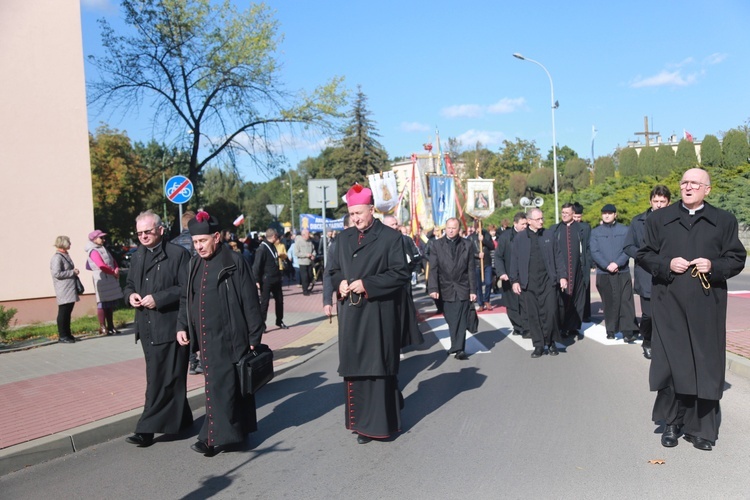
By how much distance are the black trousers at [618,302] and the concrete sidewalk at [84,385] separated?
54.6 inches

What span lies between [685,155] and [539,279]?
106ft

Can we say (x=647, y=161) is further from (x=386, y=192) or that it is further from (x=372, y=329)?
(x=372, y=329)

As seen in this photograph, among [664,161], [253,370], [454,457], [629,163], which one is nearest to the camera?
[454,457]

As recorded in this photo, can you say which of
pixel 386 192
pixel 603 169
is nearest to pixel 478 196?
pixel 386 192

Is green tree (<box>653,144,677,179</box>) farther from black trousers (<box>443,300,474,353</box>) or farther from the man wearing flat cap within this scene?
black trousers (<box>443,300,474,353</box>)

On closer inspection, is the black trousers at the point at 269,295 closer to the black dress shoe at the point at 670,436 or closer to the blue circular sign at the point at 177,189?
the blue circular sign at the point at 177,189

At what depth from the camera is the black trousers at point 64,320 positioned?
11328mm

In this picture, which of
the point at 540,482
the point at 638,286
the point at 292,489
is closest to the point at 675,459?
the point at 540,482

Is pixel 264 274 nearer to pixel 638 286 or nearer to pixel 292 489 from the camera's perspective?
pixel 638 286

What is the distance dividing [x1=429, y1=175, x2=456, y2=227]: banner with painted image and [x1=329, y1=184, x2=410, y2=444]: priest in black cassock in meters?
15.8

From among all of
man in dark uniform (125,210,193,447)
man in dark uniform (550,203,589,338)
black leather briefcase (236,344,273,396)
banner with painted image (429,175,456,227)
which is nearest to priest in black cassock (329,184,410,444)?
black leather briefcase (236,344,273,396)

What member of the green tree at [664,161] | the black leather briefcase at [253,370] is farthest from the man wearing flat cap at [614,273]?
the green tree at [664,161]

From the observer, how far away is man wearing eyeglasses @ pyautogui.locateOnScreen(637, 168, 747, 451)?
495 cm

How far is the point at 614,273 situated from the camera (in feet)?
33.7
